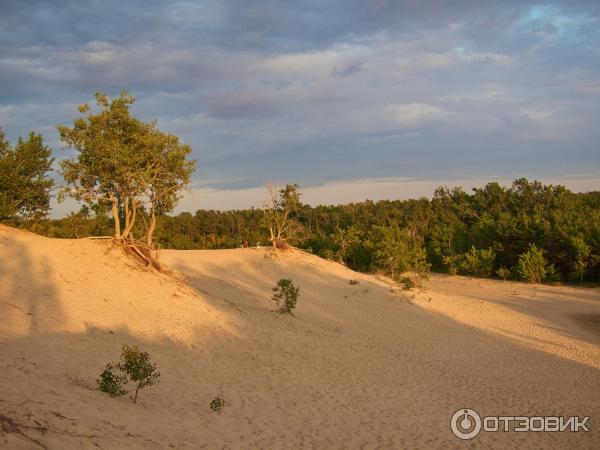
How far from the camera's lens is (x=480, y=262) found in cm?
5034

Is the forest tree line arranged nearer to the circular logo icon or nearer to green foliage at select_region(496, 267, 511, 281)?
green foliage at select_region(496, 267, 511, 281)

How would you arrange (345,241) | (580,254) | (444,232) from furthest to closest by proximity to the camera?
1. (444,232)
2. (345,241)
3. (580,254)

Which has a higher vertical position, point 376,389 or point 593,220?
point 593,220

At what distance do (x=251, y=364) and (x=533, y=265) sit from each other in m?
38.4

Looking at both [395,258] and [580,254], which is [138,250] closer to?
[395,258]

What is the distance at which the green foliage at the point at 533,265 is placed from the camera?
4506cm

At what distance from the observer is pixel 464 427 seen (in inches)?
465

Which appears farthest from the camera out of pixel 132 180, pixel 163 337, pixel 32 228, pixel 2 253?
pixel 32 228

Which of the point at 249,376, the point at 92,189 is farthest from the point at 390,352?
the point at 92,189

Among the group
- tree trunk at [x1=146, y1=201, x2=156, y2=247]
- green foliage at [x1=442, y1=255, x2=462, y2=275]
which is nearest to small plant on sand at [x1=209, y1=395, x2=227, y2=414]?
tree trunk at [x1=146, y1=201, x2=156, y2=247]

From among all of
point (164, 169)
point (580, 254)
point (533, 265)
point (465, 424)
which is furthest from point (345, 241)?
point (465, 424)

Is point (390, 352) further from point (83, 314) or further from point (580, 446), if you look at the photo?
point (83, 314)

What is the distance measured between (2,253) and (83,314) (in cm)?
642

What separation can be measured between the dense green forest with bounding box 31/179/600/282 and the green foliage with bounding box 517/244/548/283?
0.28ft
